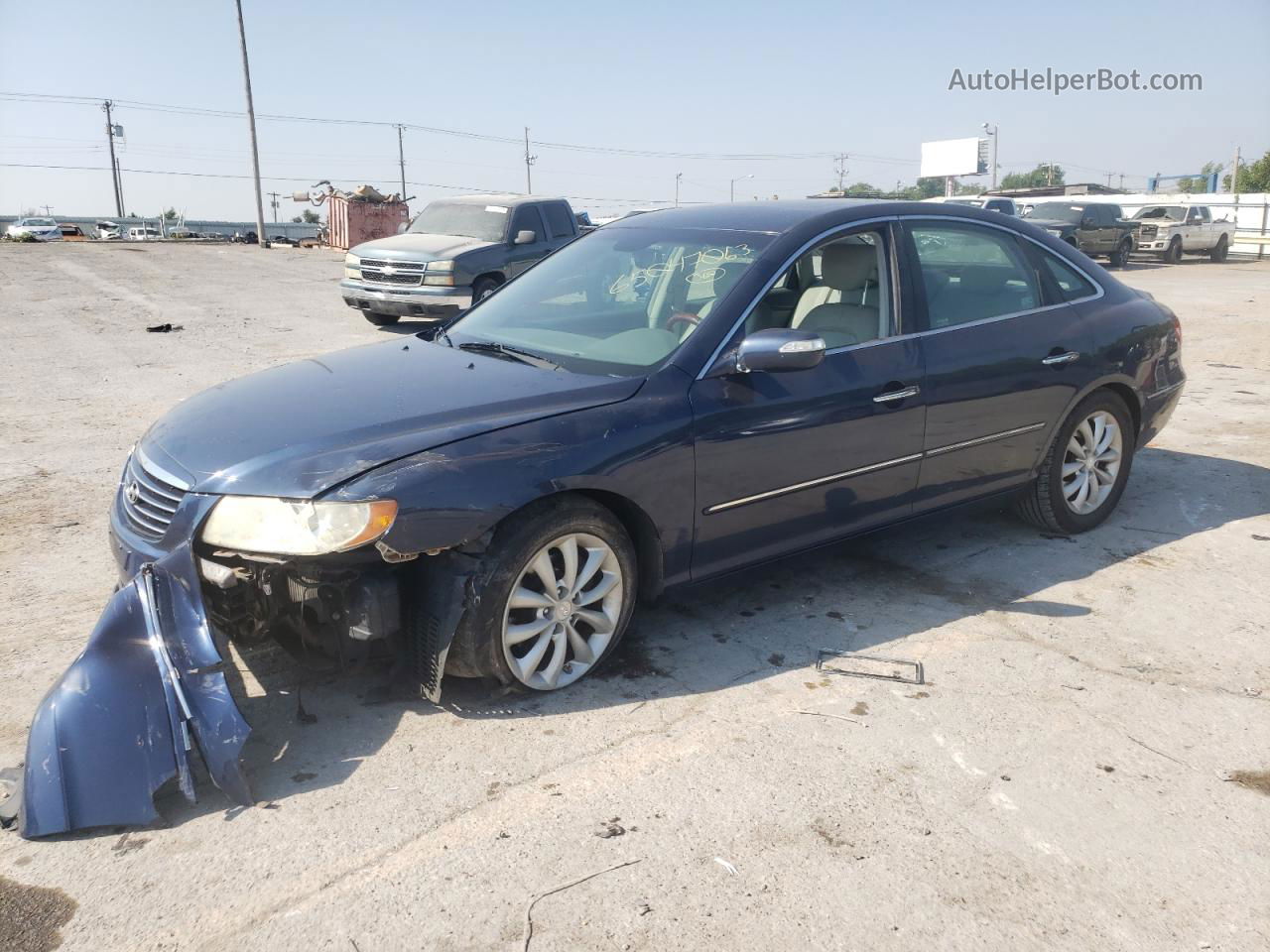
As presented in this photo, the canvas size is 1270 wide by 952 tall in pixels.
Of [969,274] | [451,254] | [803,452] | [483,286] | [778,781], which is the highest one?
[451,254]

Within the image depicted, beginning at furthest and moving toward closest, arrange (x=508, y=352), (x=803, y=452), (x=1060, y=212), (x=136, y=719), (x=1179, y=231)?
(x=1179, y=231), (x=1060, y=212), (x=508, y=352), (x=803, y=452), (x=136, y=719)

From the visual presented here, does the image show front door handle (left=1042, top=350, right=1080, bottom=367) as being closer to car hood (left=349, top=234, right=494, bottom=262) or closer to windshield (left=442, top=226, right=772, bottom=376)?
windshield (left=442, top=226, right=772, bottom=376)

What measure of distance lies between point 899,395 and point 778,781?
6.19 feet

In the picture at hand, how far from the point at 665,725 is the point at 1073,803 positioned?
1.25 metres

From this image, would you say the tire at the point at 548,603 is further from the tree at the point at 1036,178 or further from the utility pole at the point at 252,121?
the tree at the point at 1036,178

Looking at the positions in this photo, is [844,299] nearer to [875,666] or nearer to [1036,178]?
[875,666]

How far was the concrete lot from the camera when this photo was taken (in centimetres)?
250

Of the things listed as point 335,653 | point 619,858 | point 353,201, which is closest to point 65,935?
point 335,653

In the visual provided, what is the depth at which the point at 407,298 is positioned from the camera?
1300 centimetres

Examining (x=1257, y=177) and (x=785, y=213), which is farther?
(x=1257, y=177)

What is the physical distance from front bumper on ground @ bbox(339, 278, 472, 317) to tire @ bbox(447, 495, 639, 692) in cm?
961

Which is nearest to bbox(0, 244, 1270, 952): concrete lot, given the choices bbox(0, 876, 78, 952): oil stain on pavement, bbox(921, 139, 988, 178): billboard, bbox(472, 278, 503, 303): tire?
bbox(0, 876, 78, 952): oil stain on pavement

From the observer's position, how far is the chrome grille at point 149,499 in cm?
330

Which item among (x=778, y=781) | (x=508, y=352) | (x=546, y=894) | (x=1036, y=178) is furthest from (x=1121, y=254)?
(x=1036, y=178)
